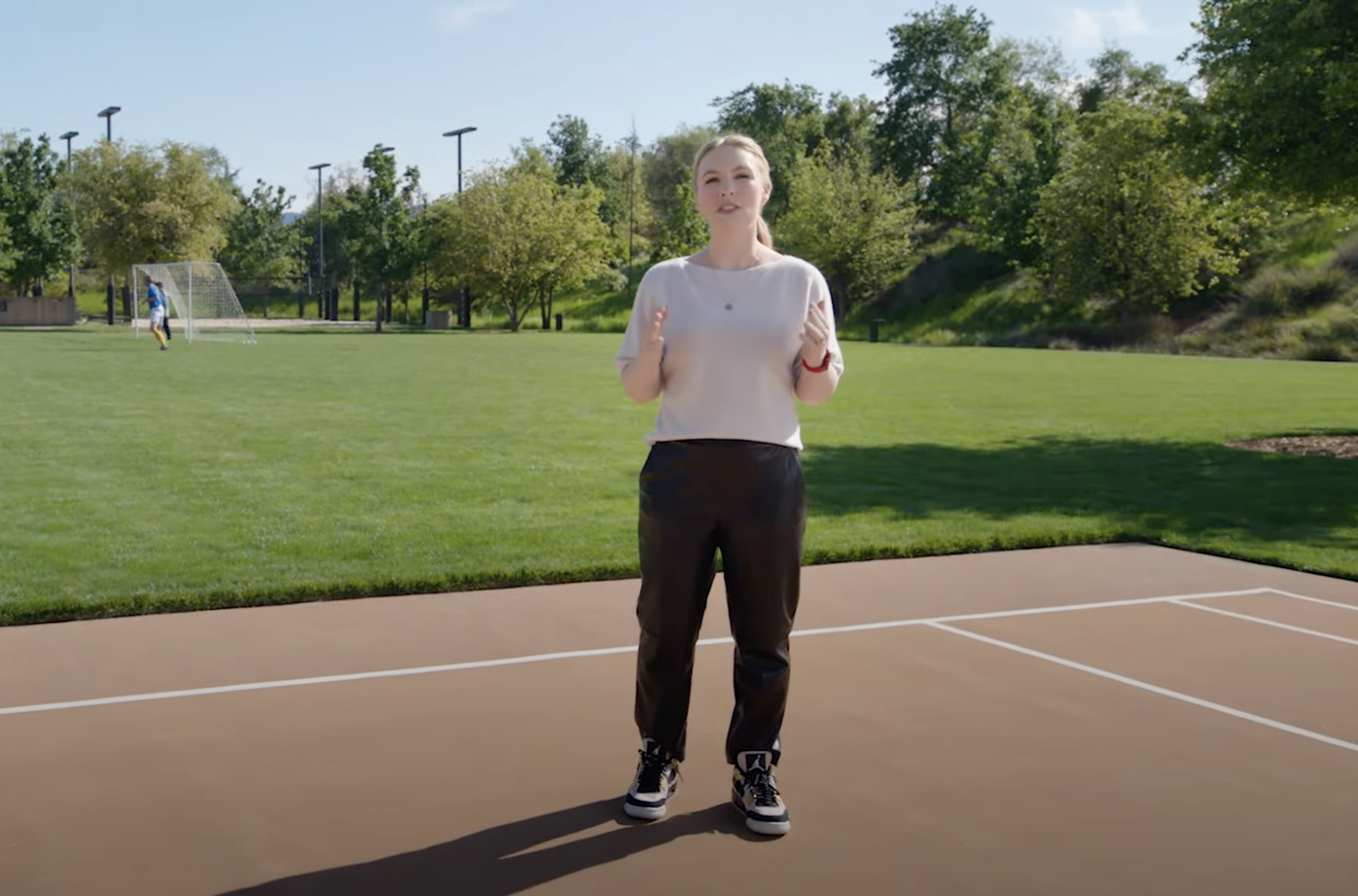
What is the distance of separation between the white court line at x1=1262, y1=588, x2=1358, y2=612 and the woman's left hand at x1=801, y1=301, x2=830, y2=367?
17.1 ft

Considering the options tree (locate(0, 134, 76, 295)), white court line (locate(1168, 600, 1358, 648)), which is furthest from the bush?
tree (locate(0, 134, 76, 295))

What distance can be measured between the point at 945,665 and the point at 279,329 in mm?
59230

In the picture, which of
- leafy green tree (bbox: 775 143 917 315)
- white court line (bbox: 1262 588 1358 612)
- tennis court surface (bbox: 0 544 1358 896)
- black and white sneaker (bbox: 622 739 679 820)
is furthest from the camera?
leafy green tree (bbox: 775 143 917 315)

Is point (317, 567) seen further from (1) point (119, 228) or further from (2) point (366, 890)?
(1) point (119, 228)

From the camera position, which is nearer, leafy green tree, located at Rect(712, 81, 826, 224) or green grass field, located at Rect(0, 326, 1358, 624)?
green grass field, located at Rect(0, 326, 1358, 624)

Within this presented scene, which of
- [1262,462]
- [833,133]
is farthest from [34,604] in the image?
[833,133]

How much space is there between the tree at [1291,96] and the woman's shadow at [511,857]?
12820mm

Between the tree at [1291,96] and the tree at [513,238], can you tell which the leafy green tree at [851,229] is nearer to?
the tree at [513,238]

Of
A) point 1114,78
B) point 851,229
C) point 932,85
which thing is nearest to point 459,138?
point 851,229

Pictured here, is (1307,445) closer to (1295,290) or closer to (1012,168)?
(1295,290)

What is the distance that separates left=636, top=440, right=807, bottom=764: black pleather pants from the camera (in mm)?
4457

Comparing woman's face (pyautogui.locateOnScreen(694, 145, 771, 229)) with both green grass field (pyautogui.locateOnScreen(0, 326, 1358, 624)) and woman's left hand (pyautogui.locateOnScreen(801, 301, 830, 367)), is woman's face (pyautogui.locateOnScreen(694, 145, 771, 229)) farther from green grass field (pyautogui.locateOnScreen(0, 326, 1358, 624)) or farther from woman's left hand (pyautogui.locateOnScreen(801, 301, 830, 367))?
green grass field (pyautogui.locateOnScreen(0, 326, 1358, 624))

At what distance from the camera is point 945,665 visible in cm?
672

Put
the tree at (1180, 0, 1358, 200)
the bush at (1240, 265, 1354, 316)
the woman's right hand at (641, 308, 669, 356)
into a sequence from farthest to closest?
the bush at (1240, 265, 1354, 316)
the tree at (1180, 0, 1358, 200)
the woman's right hand at (641, 308, 669, 356)
